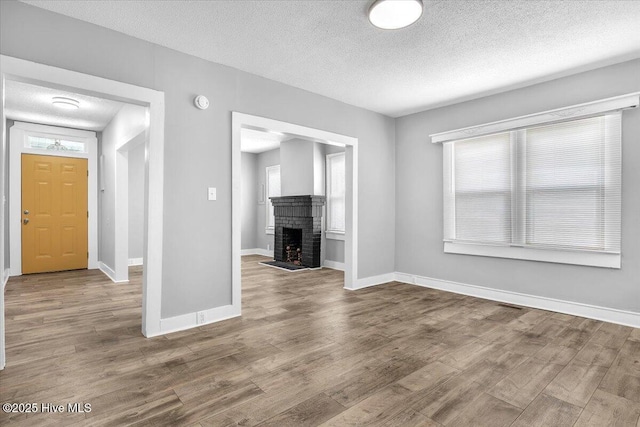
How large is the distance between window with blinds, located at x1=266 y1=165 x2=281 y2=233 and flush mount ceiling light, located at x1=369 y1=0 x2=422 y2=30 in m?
5.74

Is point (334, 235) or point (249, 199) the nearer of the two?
point (334, 235)

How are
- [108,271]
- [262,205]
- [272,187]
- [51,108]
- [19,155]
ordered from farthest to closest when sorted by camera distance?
[262,205] < [272,187] < [108,271] < [19,155] < [51,108]

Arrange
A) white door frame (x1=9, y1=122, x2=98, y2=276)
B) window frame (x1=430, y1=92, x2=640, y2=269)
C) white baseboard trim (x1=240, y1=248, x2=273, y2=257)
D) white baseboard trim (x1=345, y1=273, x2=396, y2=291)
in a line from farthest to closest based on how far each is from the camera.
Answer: white baseboard trim (x1=240, y1=248, x2=273, y2=257)
white door frame (x1=9, y1=122, x2=98, y2=276)
white baseboard trim (x1=345, y1=273, x2=396, y2=291)
window frame (x1=430, y1=92, x2=640, y2=269)

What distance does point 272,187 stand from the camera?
8.27 metres

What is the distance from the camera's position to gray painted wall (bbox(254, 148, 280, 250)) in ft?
26.9

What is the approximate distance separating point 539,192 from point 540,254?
0.71m

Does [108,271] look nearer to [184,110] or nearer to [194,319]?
[194,319]

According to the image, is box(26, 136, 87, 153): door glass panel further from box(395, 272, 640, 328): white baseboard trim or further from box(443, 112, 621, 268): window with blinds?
box(443, 112, 621, 268): window with blinds

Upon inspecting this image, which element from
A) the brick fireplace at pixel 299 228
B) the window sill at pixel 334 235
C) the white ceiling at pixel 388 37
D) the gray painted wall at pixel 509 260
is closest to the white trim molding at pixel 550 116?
the gray painted wall at pixel 509 260

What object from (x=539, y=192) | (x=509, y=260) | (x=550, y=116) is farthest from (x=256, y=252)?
(x=550, y=116)

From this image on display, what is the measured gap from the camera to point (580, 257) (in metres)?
3.49

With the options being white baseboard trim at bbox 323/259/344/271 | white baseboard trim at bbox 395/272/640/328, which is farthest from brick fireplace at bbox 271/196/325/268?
white baseboard trim at bbox 395/272/640/328

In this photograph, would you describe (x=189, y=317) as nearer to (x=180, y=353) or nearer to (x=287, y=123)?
(x=180, y=353)

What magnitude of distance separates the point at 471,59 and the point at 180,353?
12.1 feet
